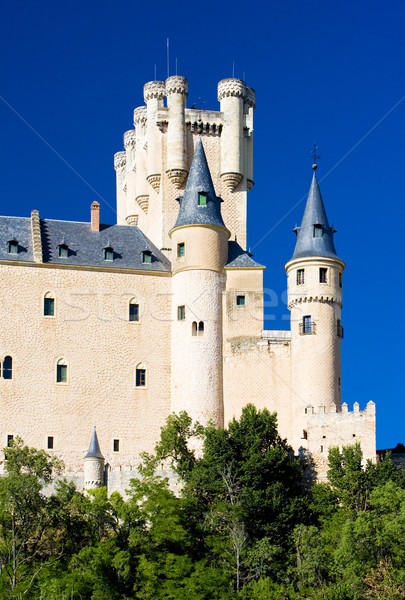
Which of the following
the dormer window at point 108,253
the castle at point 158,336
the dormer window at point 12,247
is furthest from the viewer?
the dormer window at point 108,253

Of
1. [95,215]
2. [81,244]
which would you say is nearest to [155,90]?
[95,215]

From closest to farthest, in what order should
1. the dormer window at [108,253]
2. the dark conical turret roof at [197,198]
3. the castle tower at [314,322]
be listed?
the castle tower at [314,322]
the dark conical turret roof at [197,198]
the dormer window at [108,253]

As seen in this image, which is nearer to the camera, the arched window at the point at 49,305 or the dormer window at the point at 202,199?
the arched window at the point at 49,305

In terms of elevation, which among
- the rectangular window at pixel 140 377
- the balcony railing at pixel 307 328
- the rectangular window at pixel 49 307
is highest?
the rectangular window at pixel 49 307

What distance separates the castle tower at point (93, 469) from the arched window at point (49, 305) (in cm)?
786

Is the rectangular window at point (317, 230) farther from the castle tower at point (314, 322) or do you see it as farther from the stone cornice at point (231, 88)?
the stone cornice at point (231, 88)

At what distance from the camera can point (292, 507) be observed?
4819 cm

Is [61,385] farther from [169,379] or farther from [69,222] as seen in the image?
[69,222]

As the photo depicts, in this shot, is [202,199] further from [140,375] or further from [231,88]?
[140,375]

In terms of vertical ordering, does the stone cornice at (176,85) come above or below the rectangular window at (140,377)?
above

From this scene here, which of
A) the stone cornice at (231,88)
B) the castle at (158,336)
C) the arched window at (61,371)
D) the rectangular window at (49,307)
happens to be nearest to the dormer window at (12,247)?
the castle at (158,336)

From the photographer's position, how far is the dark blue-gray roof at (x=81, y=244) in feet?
185

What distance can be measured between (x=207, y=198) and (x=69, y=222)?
24.9 ft

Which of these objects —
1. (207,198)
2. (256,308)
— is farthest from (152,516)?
(207,198)
